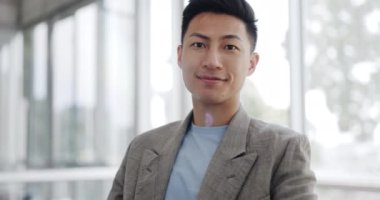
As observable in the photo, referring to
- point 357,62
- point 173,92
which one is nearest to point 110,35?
point 173,92

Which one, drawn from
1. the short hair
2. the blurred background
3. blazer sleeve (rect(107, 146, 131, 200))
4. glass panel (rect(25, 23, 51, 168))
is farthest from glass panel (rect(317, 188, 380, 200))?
glass panel (rect(25, 23, 51, 168))

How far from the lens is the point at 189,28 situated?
4.02 ft

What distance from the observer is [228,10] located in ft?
3.84

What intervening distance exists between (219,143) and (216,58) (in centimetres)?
22

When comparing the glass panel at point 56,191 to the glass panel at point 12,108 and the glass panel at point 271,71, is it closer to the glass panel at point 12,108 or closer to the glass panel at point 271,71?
the glass panel at point 12,108

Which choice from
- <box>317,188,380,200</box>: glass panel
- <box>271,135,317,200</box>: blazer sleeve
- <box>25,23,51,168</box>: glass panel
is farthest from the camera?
<box>25,23,51,168</box>: glass panel

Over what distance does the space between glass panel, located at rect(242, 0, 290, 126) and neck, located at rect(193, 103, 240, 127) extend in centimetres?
113

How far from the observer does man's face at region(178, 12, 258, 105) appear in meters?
1.16

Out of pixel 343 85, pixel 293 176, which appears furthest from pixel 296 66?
pixel 293 176

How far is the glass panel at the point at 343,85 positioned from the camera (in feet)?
6.54

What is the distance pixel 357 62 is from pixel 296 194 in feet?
4.04

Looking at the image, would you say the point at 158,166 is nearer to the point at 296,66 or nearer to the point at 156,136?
the point at 156,136

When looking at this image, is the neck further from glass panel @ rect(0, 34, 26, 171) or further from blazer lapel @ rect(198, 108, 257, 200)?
glass panel @ rect(0, 34, 26, 171)

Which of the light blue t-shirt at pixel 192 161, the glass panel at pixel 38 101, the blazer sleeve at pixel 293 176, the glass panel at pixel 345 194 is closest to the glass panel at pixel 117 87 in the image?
the glass panel at pixel 38 101
